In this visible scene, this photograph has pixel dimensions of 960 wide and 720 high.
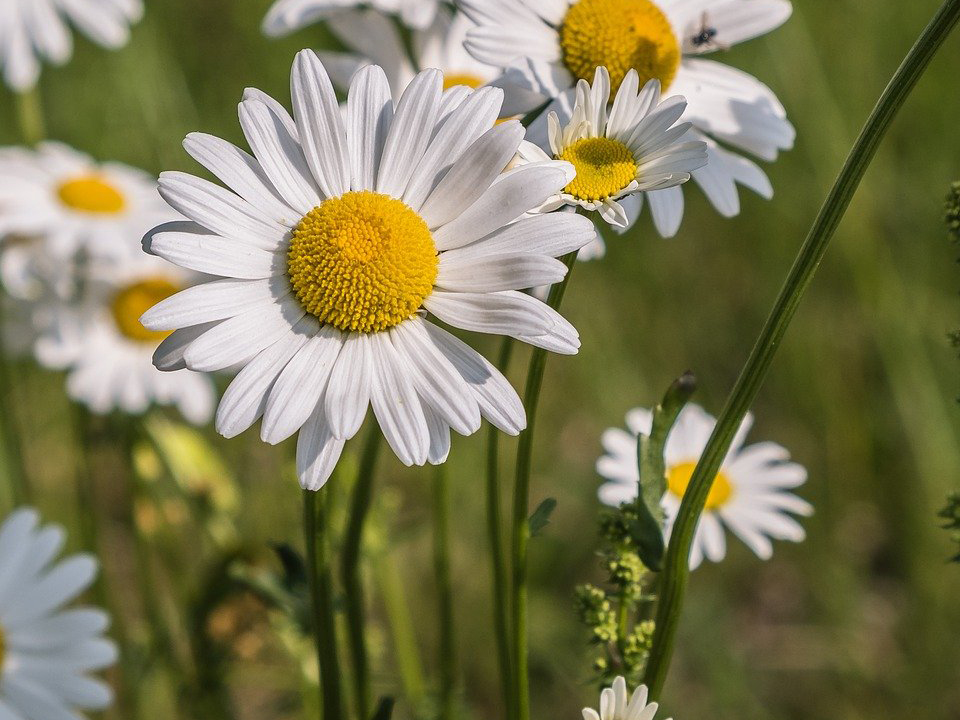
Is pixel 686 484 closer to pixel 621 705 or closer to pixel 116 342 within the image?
pixel 621 705

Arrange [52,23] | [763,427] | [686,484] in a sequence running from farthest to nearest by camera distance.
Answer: [763,427] < [52,23] < [686,484]

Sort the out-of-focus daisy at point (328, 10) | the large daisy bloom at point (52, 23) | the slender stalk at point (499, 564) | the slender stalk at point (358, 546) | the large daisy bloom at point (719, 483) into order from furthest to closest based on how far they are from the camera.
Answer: the large daisy bloom at point (52, 23), the out-of-focus daisy at point (328, 10), the large daisy bloom at point (719, 483), the slender stalk at point (358, 546), the slender stalk at point (499, 564)

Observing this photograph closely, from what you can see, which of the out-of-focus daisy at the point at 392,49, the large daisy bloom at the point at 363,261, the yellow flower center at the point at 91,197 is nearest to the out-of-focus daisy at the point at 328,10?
the out-of-focus daisy at the point at 392,49

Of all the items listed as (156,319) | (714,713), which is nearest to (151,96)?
(156,319)

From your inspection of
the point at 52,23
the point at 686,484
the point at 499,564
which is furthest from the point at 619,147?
the point at 52,23

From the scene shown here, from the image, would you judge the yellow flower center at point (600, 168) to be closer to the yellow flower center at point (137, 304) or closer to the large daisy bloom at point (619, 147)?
the large daisy bloom at point (619, 147)

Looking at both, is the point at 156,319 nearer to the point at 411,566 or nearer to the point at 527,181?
the point at 527,181

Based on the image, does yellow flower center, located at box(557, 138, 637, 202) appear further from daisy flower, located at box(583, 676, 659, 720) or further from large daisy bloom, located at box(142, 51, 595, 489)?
daisy flower, located at box(583, 676, 659, 720)
